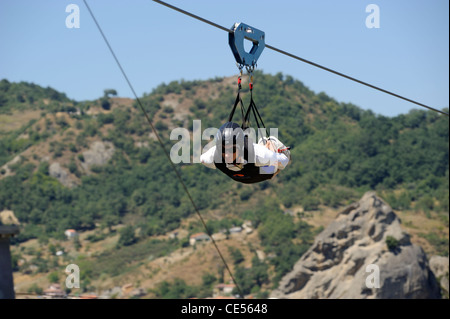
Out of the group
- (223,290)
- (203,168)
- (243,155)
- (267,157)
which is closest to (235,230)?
(223,290)

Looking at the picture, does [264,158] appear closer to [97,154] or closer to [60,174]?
[60,174]

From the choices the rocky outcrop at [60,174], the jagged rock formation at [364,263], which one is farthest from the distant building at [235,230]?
the rocky outcrop at [60,174]

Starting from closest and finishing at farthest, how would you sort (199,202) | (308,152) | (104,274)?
(104,274) < (199,202) < (308,152)

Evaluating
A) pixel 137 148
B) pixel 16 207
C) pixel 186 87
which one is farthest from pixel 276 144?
pixel 186 87

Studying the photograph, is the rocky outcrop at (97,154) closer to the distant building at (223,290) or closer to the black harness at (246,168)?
the distant building at (223,290)

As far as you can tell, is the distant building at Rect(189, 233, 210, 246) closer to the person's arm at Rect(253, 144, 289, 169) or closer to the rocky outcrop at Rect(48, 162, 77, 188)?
the rocky outcrop at Rect(48, 162, 77, 188)

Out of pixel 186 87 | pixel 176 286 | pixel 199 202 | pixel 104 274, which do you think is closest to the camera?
pixel 176 286
